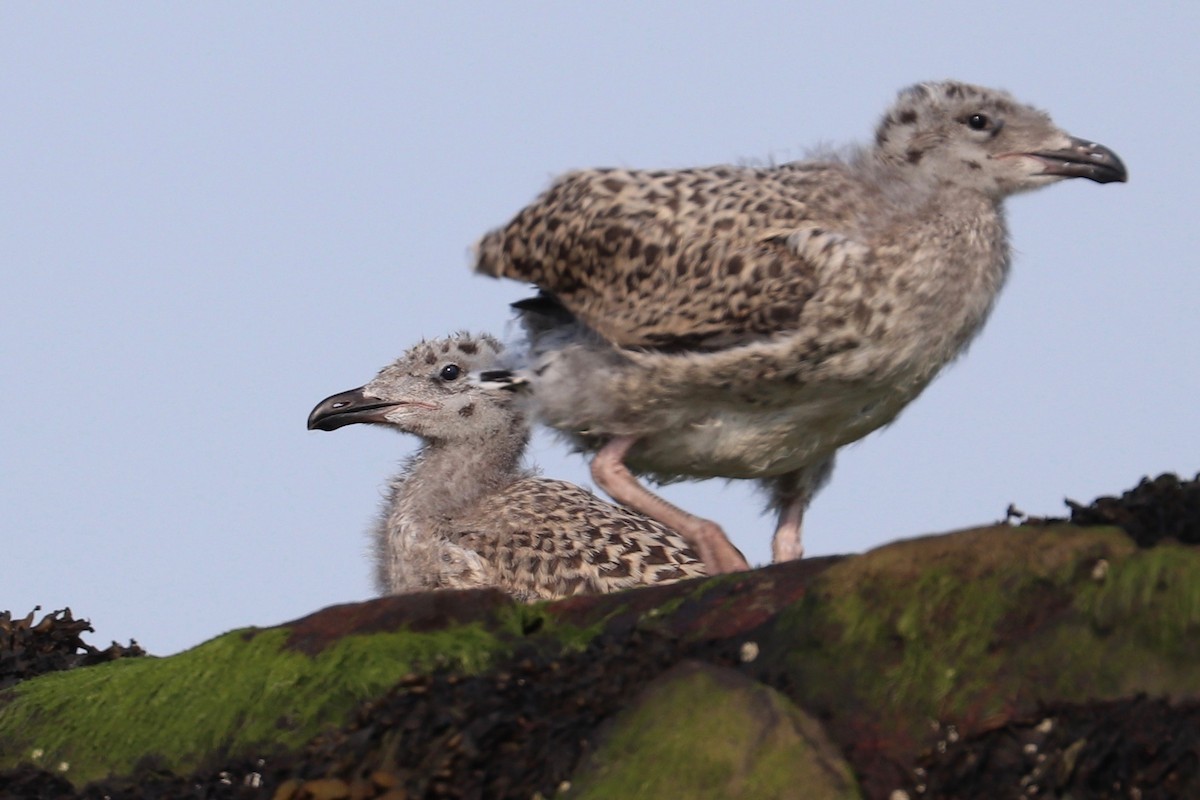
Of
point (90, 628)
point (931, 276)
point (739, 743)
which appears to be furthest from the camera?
point (90, 628)

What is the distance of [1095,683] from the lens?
16.2ft

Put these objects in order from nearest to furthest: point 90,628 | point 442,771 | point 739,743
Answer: point 739,743
point 442,771
point 90,628

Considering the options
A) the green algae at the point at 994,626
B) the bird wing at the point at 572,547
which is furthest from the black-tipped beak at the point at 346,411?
the green algae at the point at 994,626

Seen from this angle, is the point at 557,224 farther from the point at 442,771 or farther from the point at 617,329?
the point at 442,771

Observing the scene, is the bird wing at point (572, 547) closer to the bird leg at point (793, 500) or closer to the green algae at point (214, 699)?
the bird leg at point (793, 500)

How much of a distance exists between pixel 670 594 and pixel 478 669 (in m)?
0.69

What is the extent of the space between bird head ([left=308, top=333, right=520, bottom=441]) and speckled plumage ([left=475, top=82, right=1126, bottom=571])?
74.8 inches

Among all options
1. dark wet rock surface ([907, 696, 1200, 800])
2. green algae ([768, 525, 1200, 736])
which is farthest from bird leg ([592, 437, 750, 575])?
dark wet rock surface ([907, 696, 1200, 800])

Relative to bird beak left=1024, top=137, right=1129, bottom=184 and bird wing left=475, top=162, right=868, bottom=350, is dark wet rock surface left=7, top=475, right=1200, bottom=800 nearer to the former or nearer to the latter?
bird wing left=475, top=162, right=868, bottom=350

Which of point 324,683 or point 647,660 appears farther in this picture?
point 324,683

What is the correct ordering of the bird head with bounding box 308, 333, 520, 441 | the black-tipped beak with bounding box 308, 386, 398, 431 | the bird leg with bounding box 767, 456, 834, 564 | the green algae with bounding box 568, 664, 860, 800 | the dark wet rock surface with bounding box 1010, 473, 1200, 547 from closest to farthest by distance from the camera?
the green algae with bounding box 568, 664, 860, 800, the dark wet rock surface with bounding box 1010, 473, 1200, 547, the bird leg with bounding box 767, 456, 834, 564, the bird head with bounding box 308, 333, 520, 441, the black-tipped beak with bounding box 308, 386, 398, 431

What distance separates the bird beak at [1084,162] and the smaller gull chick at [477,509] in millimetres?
2503

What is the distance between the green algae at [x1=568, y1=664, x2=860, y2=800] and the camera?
4.85 m

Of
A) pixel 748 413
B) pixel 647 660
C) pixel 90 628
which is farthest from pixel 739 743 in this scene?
pixel 90 628
